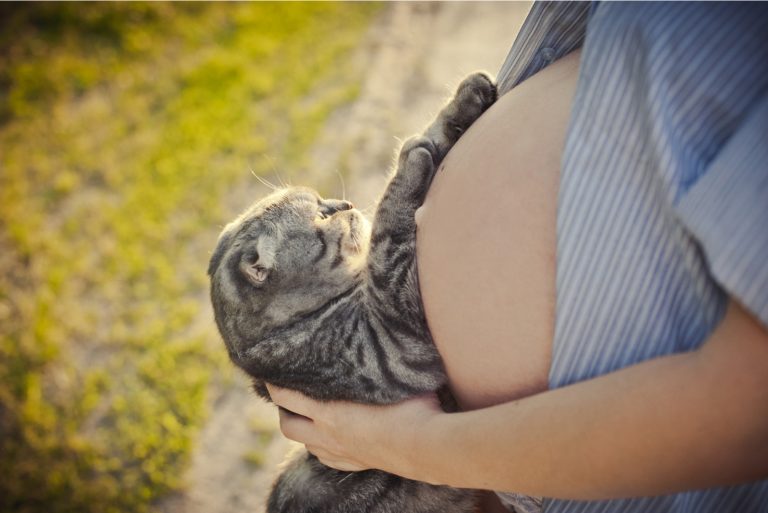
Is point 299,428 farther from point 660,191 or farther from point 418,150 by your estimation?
point 660,191

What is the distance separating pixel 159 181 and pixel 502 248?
249 cm

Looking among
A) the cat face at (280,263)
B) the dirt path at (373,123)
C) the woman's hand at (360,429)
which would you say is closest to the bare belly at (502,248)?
the woman's hand at (360,429)

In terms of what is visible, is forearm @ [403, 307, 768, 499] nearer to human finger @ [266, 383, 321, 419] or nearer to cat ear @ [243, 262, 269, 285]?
human finger @ [266, 383, 321, 419]

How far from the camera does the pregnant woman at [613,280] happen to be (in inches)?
21.7

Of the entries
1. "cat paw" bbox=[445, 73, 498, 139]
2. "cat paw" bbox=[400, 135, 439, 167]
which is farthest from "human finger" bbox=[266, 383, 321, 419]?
"cat paw" bbox=[445, 73, 498, 139]

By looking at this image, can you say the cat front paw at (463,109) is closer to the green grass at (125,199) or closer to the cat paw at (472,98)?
the cat paw at (472,98)

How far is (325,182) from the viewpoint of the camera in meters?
2.70

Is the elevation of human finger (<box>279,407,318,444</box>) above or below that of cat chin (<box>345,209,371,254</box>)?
below

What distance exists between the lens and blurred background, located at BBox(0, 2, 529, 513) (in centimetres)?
202

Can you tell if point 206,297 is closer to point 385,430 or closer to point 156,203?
point 156,203

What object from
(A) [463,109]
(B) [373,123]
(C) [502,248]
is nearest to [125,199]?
(B) [373,123]

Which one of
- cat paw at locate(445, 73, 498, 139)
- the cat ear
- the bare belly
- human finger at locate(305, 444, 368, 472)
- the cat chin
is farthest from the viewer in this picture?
the cat chin

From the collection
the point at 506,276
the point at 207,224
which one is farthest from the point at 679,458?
the point at 207,224

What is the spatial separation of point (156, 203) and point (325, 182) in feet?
2.85
